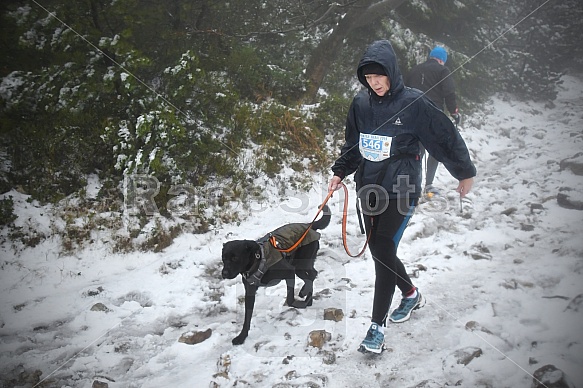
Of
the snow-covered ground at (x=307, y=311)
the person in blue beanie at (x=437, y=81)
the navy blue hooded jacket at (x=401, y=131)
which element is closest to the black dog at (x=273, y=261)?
the snow-covered ground at (x=307, y=311)

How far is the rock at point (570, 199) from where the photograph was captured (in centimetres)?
518

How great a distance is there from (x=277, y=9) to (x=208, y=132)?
4.65 meters

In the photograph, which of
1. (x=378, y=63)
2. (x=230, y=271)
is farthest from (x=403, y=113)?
(x=230, y=271)

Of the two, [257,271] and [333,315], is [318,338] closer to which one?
[333,315]

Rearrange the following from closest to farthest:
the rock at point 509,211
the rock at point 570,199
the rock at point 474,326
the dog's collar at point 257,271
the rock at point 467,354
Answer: the rock at point 467,354, the rock at point 474,326, the dog's collar at point 257,271, the rock at point 570,199, the rock at point 509,211

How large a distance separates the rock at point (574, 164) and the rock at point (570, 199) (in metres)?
1.25

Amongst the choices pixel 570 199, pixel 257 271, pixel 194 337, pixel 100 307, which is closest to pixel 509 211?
pixel 570 199

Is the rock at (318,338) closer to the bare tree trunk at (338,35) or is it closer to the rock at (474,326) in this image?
the rock at (474,326)

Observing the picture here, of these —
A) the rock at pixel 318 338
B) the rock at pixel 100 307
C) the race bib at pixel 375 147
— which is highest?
the race bib at pixel 375 147

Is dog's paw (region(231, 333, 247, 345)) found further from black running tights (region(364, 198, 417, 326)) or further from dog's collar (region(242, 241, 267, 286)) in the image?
black running tights (region(364, 198, 417, 326))

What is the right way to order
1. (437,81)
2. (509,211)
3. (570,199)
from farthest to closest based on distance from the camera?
1. (437,81)
2. (509,211)
3. (570,199)

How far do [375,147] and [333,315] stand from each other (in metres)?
1.72

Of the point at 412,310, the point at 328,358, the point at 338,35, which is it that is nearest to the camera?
the point at 328,358

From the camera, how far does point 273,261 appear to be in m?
3.25
